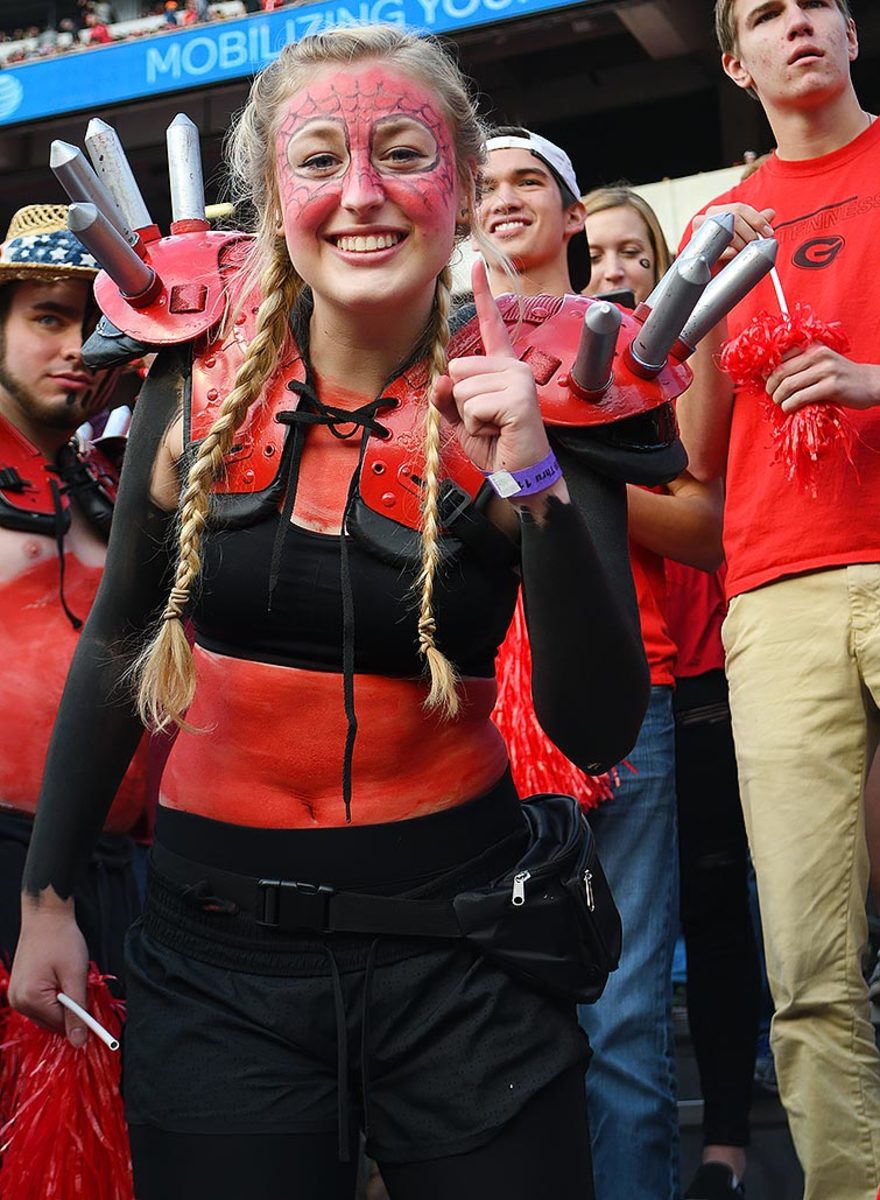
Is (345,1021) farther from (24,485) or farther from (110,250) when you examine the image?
(24,485)

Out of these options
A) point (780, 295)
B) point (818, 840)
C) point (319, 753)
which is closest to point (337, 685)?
point (319, 753)

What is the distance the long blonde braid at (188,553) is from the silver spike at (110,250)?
164 millimetres

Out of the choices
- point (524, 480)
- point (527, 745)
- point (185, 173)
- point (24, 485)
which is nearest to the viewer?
point (524, 480)

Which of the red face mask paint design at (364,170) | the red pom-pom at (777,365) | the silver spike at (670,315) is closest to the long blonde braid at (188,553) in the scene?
the red face mask paint design at (364,170)

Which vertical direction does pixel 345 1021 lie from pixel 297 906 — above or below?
below

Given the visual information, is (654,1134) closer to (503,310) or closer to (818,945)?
(818,945)

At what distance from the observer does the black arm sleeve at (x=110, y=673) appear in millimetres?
1921

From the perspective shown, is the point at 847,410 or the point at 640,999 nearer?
the point at 847,410

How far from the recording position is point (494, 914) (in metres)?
1.73

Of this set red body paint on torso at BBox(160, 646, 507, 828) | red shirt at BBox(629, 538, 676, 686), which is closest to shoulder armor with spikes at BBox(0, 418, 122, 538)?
red shirt at BBox(629, 538, 676, 686)

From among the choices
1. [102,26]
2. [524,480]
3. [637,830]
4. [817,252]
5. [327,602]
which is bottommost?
[637,830]

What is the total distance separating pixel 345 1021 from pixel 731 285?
94cm

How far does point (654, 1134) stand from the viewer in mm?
2771

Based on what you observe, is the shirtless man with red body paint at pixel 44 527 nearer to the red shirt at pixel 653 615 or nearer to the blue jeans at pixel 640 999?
the blue jeans at pixel 640 999
